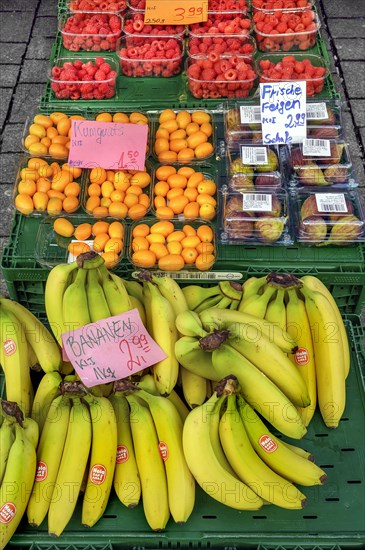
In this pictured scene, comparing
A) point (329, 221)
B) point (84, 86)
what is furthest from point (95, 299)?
point (84, 86)

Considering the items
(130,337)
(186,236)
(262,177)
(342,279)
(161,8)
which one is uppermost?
(161,8)

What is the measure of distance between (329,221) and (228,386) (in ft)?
3.43

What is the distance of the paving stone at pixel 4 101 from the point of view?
12.0ft

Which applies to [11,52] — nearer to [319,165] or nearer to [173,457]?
[319,165]

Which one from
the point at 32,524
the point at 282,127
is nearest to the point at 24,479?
the point at 32,524

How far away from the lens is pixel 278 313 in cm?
171

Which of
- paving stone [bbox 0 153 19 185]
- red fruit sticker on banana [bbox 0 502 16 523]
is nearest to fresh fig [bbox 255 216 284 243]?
red fruit sticker on banana [bbox 0 502 16 523]

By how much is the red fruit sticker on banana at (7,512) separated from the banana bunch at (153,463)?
0.29 metres

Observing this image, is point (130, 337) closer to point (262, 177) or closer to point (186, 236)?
point (186, 236)

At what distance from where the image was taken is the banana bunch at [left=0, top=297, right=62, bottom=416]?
1649mm

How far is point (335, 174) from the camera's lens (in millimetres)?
2383

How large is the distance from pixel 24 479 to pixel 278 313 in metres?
0.87

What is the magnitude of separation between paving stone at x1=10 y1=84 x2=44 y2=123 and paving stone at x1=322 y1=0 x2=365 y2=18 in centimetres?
238

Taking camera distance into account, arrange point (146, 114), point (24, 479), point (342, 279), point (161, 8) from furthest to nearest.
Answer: point (161, 8) → point (146, 114) → point (342, 279) → point (24, 479)
